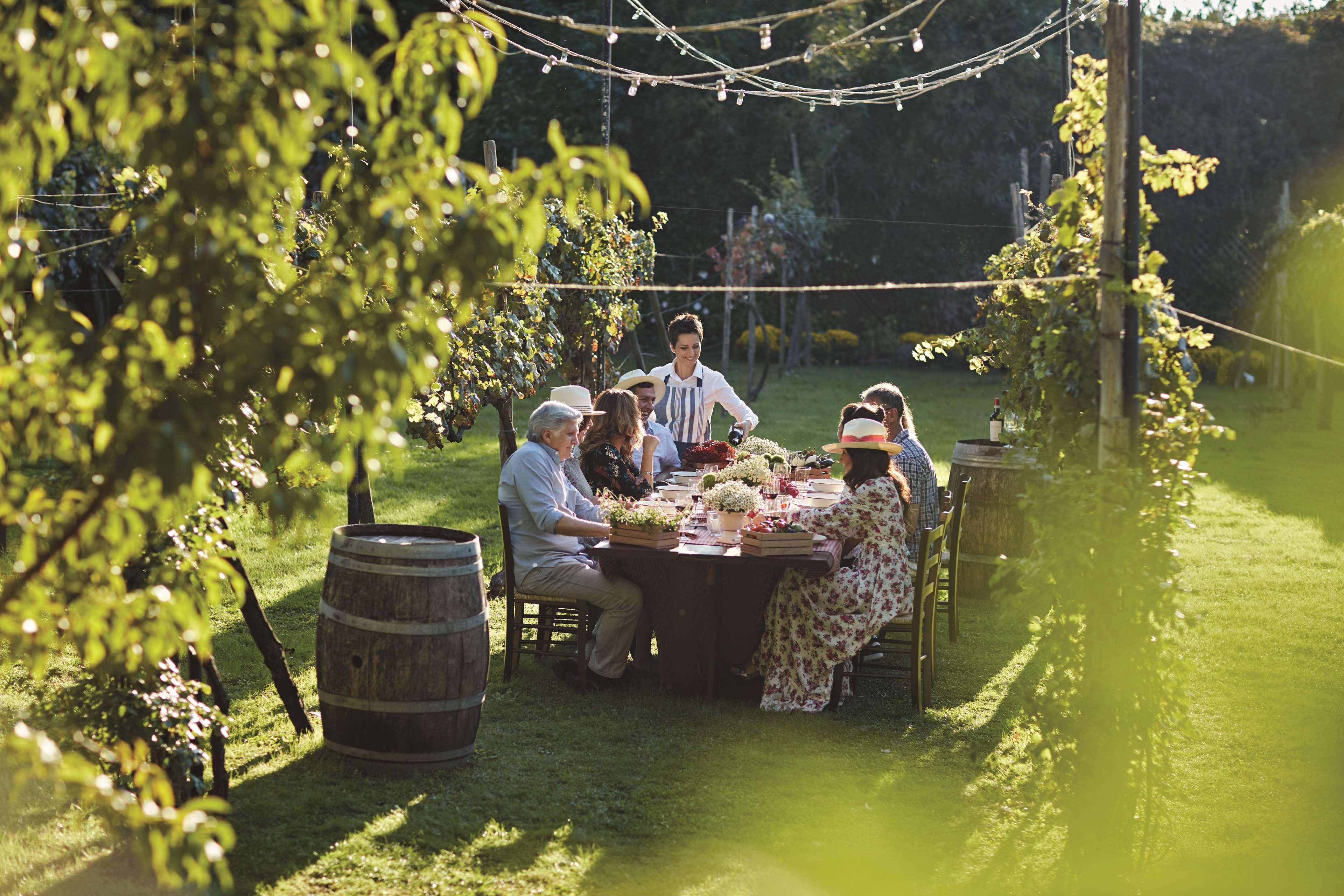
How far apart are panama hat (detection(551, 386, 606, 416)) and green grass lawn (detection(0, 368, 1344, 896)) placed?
4.48 feet

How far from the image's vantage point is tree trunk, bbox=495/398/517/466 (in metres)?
7.42

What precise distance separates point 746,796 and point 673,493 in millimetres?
2109

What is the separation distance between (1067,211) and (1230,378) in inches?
784

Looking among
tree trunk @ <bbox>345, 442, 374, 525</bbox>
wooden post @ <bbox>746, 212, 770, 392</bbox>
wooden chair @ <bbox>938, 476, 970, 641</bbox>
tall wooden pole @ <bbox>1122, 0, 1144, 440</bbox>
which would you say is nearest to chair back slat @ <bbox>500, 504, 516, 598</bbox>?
tree trunk @ <bbox>345, 442, 374, 525</bbox>

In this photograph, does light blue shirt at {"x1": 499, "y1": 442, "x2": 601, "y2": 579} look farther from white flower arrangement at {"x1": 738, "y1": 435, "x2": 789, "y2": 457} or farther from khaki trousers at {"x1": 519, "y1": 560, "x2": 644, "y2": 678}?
white flower arrangement at {"x1": 738, "y1": 435, "x2": 789, "y2": 457}

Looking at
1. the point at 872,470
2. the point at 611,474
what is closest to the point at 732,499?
the point at 872,470

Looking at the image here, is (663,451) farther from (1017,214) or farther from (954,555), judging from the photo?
(1017,214)

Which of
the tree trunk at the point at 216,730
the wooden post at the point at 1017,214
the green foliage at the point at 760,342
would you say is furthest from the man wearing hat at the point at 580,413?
the green foliage at the point at 760,342

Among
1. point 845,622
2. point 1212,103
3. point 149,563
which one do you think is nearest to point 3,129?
point 149,563

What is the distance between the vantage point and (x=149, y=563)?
3.64m

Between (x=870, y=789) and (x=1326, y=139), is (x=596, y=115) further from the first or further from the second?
(x=870, y=789)

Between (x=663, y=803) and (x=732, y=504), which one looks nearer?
(x=663, y=803)

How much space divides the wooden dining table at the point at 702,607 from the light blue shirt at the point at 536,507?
0.25m

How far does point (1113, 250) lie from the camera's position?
12.6ft
